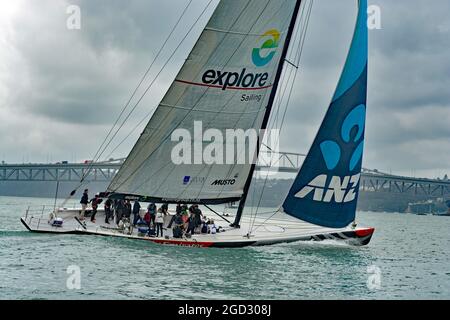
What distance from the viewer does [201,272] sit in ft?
40.4

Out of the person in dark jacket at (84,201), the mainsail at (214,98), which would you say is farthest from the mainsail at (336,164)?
the person in dark jacket at (84,201)

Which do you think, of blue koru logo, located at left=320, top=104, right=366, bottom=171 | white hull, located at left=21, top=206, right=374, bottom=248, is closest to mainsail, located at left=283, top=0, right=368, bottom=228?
blue koru logo, located at left=320, top=104, right=366, bottom=171

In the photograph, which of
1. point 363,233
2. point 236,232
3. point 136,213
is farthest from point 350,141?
point 136,213

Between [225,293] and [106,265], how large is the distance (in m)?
3.22

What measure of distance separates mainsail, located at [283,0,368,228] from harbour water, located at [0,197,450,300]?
1.04m

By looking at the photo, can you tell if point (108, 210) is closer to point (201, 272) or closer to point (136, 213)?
point (136, 213)

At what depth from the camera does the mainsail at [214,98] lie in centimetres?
1572

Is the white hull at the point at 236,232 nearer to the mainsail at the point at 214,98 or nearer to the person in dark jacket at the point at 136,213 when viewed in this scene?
the person in dark jacket at the point at 136,213

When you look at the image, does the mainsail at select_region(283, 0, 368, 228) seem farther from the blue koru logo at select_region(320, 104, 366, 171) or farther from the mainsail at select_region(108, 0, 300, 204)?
the mainsail at select_region(108, 0, 300, 204)

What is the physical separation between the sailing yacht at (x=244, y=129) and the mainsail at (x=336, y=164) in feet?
0.09

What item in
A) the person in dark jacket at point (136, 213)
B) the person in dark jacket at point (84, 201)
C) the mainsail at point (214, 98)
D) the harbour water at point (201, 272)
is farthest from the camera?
the person in dark jacket at point (84, 201)
